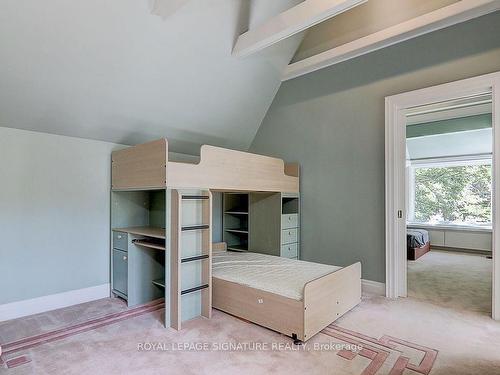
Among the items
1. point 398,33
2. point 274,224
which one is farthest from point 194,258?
point 398,33

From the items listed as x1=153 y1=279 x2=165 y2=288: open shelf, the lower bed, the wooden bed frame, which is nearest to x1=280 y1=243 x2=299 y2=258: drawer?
the lower bed

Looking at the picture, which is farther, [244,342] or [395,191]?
[395,191]

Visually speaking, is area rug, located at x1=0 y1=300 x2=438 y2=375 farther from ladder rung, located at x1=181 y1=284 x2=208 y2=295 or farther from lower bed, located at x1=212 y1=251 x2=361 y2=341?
ladder rung, located at x1=181 y1=284 x2=208 y2=295

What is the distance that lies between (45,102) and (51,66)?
0.40 metres

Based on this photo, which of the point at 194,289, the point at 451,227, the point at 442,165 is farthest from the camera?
the point at 442,165

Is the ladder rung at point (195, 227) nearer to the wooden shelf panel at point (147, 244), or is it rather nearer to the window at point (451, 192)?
the wooden shelf panel at point (147, 244)

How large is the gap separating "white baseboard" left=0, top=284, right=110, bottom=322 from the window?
671 centimetres

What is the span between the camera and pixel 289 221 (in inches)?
156

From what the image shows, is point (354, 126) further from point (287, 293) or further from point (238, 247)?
point (238, 247)

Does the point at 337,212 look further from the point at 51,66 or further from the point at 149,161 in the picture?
the point at 51,66

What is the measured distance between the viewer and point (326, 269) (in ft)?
9.71

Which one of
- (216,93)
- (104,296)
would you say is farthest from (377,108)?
(104,296)

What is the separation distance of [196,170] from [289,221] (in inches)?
64.8

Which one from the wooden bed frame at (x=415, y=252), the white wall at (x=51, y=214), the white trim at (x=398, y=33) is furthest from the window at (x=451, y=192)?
the white wall at (x=51, y=214)
